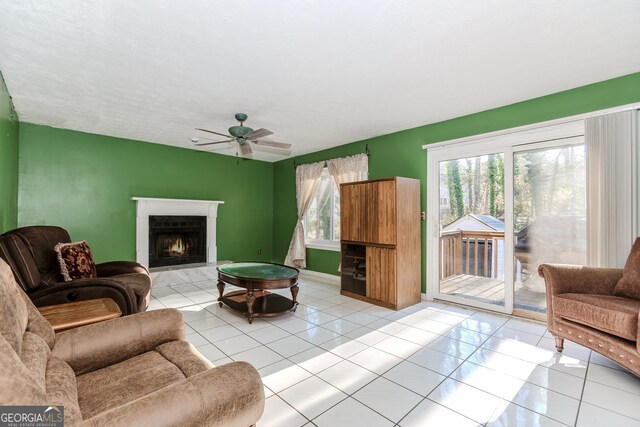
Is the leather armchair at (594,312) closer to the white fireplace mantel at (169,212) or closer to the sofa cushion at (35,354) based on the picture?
the sofa cushion at (35,354)

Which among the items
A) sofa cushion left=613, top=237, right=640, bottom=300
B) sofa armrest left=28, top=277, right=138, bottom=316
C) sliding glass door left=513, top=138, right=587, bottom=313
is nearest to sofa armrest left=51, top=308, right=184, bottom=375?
sofa armrest left=28, top=277, right=138, bottom=316

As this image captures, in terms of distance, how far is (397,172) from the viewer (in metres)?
4.57

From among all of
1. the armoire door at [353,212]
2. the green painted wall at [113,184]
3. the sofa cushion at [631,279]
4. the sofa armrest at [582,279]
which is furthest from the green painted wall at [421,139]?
the sofa armrest at [582,279]

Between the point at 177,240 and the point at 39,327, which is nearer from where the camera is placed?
the point at 39,327

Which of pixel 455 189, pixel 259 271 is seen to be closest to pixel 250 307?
pixel 259 271

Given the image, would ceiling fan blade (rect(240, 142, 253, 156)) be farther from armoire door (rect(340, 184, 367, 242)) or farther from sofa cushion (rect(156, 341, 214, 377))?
sofa cushion (rect(156, 341, 214, 377))

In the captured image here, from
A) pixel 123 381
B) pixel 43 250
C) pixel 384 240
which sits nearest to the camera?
pixel 123 381

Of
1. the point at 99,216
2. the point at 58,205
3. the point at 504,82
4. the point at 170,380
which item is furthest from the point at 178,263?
the point at 504,82

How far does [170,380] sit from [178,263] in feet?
15.1

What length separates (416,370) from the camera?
2340 millimetres

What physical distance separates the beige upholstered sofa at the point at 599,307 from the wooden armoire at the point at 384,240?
157 centimetres

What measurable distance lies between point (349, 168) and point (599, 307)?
11.8 feet

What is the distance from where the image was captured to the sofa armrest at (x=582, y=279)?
2576mm

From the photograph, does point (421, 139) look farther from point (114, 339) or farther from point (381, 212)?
point (114, 339)
